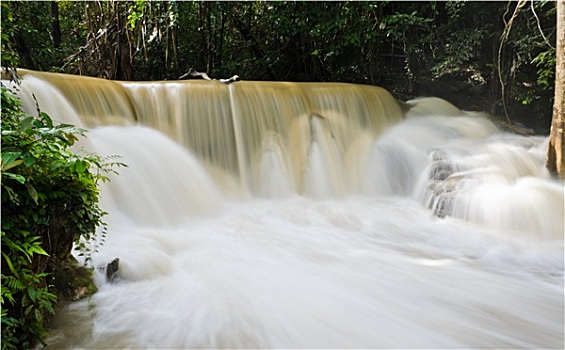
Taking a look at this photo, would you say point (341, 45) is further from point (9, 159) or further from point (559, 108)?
point (9, 159)

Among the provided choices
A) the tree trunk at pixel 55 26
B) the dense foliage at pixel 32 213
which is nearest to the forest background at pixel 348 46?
the tree trunk at pixel 55 26

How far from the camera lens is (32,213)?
1825 millimetres

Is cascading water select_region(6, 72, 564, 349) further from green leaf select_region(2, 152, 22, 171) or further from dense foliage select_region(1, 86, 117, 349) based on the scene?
green leaf select_region(2, 152, 22, 171)

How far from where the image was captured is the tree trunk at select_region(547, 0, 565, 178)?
4468 mm

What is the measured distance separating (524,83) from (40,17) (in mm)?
10715

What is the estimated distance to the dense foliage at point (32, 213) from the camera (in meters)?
1.68

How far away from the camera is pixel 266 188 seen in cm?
553

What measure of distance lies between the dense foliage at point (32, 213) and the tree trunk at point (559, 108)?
4.72m

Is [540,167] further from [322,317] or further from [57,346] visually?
[57,346]

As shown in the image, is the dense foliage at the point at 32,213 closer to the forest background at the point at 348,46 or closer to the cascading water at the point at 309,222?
the cascading water at the point at 309,222

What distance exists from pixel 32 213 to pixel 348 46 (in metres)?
7.70

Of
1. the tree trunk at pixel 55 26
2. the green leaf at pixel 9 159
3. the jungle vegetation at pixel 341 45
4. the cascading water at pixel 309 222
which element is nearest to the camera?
the green leaf at pixel 9 159

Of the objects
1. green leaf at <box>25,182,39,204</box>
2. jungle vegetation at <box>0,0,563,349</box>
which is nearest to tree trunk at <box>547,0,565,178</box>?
jungle vegetation at <box>0,0,563,349</box>

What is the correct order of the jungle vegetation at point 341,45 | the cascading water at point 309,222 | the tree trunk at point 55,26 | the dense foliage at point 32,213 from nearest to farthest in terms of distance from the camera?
1. the dense foliage at point 32,213
2. the cascading water at point 309,222
3. the jungle vegetation at point 341,45
4. the tree trunk at point 55,26
